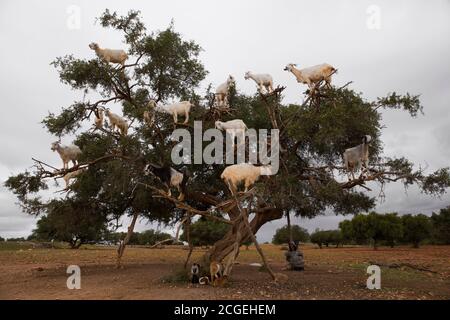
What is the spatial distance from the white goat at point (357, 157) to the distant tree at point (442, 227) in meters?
45.9

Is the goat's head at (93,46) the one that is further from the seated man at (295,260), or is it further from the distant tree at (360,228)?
the distant tree at (360,228)

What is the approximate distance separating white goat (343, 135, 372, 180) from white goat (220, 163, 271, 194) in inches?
106

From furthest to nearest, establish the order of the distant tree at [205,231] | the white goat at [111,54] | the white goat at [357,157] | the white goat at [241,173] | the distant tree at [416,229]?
the distant tree at [416,229] < the distant tree at [205,231] < the white goat at [111,54] < the white goat at [357,157] < the white goat at [241,173]

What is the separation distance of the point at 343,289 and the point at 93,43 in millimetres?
11578

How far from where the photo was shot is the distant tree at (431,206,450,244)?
52.0 metres

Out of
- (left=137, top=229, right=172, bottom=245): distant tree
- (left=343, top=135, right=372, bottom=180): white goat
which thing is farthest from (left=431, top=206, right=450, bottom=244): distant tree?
(left=343, top=135, right=372, bottom=180): white goat

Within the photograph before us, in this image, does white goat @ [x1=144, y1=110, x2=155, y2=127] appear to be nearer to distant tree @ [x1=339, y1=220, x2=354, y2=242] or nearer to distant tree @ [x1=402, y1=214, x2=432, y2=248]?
distant tree @ [x1=339, y1=220, x2=354, y2=242]

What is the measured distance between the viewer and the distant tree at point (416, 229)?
4831cm

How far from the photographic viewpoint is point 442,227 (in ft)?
Answer: 172

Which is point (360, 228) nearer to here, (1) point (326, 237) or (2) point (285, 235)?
(1) point (326, 237)

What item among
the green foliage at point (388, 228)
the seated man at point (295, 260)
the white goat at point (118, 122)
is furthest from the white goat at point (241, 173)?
the green foliage at point (388, 228)

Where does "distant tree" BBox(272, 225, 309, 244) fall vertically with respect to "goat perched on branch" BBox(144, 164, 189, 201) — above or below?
below

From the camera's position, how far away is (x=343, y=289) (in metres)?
11.9
